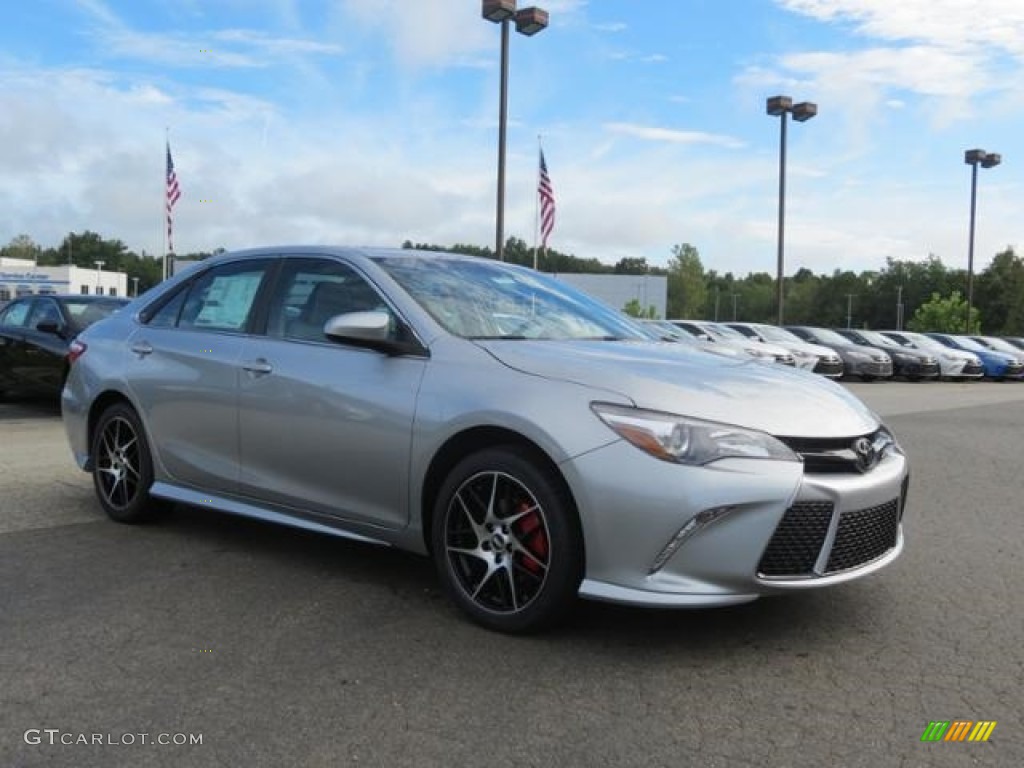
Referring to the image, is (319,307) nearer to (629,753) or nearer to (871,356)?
(629,753)

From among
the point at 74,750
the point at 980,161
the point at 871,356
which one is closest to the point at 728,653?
the point at 74,750

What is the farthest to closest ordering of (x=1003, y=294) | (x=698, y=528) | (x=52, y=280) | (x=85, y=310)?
1. (x=52, y=280)
2. (x=1003, y=294)
3. (x=85, y=310)
4. (x=698, y=528)

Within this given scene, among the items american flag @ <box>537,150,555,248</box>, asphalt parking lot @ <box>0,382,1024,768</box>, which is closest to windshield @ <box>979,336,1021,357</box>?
american flag @ <box>537,150,555,248</box>

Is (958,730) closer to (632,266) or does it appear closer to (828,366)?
(828,366)

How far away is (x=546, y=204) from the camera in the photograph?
2244 cm

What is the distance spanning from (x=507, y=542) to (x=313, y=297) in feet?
5.54

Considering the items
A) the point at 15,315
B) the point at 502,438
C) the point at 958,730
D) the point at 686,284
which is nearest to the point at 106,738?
the point at 502,438

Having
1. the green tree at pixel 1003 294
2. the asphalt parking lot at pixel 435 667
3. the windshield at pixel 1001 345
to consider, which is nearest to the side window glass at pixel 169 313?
the asphalt parking lot at pixel 435 667

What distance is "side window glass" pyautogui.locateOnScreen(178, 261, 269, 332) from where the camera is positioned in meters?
4.93

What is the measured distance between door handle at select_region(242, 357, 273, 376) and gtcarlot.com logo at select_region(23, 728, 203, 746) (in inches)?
78.2

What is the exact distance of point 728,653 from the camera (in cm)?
357

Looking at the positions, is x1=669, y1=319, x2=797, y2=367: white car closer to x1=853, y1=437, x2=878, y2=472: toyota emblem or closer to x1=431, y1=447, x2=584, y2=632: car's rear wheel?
x1=853, y1=437, x2=878, y2=472: toyota emblem

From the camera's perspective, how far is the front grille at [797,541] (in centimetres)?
333

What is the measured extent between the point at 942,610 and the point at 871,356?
24077 millimetres
